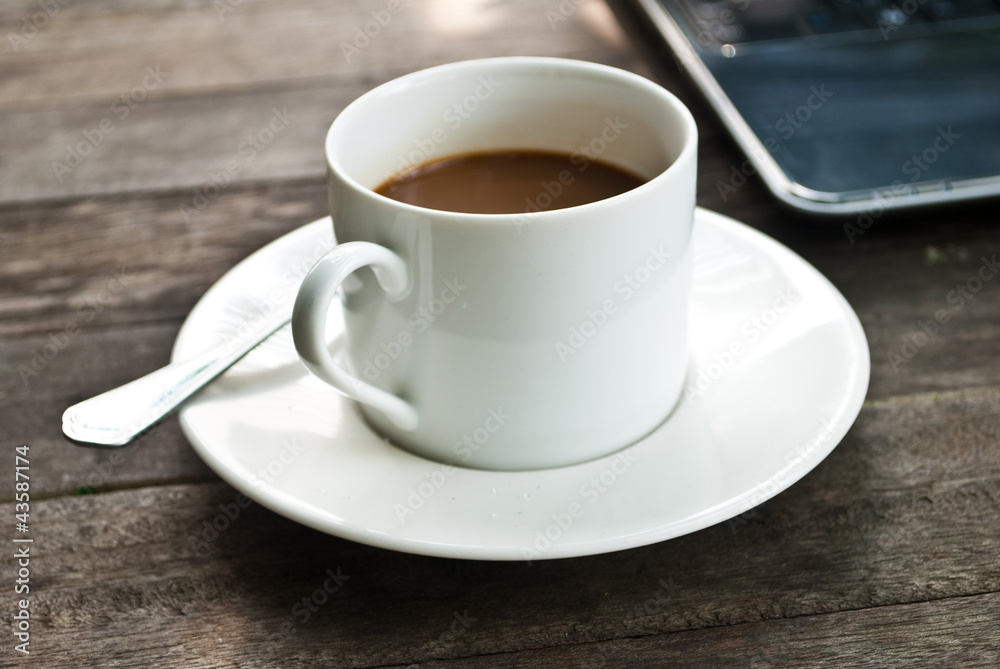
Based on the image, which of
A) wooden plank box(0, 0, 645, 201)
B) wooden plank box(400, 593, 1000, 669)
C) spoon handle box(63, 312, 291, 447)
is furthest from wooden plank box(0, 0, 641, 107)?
wooden plank box(400, 593, 1000, 669)

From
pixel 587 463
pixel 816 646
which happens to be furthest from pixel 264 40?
pixel 816 646

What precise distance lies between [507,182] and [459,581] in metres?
0.31

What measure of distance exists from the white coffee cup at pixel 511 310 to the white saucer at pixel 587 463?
28mm

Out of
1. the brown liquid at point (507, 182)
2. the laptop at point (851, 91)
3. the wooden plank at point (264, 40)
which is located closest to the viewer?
the brown liquid at point (507, 182)

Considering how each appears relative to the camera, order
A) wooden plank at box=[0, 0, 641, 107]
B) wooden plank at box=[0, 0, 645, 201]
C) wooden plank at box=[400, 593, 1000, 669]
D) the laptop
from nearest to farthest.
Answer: wooden plank at box=[400, 593, 1000, 669], the laptop, wooden plank at box=[0, 0, 645, 201], wooden plank at box=[0, 0, 641, 107]

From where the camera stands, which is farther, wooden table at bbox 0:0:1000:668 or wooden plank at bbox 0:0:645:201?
wooden plank at bbox 0:0:645:201

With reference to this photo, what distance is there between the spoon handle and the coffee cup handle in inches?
4.9

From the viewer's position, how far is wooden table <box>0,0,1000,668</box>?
51 cm

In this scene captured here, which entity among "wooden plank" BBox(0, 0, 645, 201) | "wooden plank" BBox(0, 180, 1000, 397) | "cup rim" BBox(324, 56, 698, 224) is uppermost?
"cup rim" BBox(324, 56, 698, 224)

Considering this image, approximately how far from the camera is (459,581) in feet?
1.79

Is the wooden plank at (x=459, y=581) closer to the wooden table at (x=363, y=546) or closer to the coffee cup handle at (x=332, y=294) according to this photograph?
the wooden table at (x=363, y=546)

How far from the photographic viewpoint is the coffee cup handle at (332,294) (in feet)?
1.64

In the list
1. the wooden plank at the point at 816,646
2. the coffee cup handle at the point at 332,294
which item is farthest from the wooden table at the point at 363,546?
the coffee cup handle at the point at 332,294

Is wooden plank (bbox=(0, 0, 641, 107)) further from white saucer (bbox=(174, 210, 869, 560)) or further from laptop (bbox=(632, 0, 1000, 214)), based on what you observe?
white saucer (bbox=(174, 210, 869, 560))
